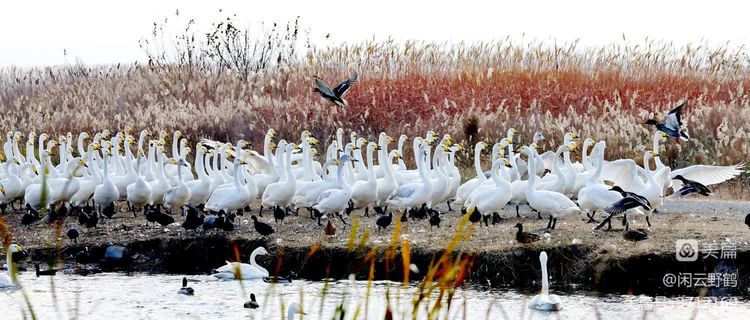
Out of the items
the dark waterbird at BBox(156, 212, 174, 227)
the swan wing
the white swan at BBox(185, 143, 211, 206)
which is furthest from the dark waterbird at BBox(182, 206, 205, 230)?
the swan wing

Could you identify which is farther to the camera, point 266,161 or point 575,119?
point 575,119

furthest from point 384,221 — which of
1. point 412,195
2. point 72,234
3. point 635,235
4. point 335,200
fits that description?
point 72,234

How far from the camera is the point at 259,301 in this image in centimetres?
1035

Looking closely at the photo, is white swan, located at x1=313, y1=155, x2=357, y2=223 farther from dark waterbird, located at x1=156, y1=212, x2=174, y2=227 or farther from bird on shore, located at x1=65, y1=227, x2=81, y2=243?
bird on shore, located at x1=65, y1=227, x2=81, y2=243

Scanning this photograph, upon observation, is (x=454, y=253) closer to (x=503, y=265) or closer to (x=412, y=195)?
(x=503, y=265)

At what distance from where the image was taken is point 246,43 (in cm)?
2973

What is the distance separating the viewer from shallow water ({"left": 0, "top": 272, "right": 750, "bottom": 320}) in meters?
9.54

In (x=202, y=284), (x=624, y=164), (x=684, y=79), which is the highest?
(x=684, y=79)

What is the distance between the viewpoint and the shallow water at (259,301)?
31.3ft

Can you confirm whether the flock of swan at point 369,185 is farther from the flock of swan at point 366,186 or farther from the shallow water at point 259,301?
the shallow water at point 259,301

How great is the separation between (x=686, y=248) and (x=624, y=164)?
10.9 ft

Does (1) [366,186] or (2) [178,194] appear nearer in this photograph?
(1) [366,186]

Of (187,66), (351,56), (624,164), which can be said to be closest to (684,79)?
(351,56)

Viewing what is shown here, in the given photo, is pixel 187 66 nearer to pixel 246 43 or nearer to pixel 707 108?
pixel 246 43
